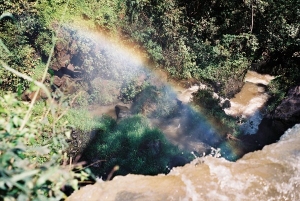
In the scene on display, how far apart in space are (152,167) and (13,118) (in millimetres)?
6926

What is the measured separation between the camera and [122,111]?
34.8 ft

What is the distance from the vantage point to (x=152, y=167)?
334 inches

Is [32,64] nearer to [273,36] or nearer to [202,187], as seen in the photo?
[202,187]

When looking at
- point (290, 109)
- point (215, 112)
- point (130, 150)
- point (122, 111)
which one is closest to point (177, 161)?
point (130, 150)

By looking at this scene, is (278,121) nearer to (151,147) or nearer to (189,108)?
(189,108)

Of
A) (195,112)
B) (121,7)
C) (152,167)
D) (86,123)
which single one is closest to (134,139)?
(152,167)

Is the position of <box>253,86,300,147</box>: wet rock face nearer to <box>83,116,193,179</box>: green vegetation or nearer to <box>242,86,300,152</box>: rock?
<box>242,86,300,152</box>: rock

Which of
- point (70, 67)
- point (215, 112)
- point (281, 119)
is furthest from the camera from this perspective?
→ point (70, 67)

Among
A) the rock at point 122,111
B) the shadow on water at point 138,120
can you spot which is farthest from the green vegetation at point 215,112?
the rock at point 122,111

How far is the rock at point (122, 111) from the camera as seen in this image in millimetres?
10438

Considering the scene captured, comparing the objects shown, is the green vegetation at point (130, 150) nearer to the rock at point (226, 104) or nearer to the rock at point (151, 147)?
the rock at point (151, 147)

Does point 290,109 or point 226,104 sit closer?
point 290,109

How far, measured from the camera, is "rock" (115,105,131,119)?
1044cm

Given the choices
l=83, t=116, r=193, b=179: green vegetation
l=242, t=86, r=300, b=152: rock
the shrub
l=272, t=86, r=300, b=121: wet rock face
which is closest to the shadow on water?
l=83, t=116, r=193, b=179: green vegetation
